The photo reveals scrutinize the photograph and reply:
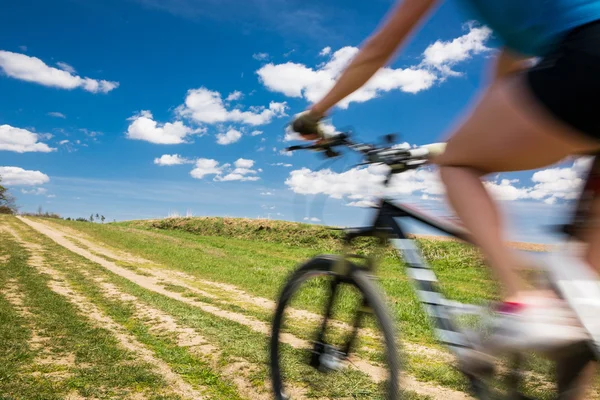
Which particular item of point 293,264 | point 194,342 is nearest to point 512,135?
point 194,342

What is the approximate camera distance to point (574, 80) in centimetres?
117

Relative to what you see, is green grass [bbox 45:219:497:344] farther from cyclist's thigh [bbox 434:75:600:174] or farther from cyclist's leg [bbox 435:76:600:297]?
cyclist's thigh [bbox 434:75:600:174]

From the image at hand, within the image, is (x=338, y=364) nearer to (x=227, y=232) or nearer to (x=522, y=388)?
(x=522, y=388)

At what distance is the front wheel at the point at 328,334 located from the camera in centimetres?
210

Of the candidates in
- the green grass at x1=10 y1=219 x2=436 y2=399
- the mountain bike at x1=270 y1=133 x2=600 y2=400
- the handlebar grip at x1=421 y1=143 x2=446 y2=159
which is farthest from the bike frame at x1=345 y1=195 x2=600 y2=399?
the green grass at x1=10 y1=219 x2=436 y2=399

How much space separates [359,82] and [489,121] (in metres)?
0.53

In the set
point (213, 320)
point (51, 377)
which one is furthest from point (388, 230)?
point (213, 320)

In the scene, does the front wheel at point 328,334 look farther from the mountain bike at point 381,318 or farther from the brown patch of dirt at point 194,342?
the brown patch of dirt at point 194,342

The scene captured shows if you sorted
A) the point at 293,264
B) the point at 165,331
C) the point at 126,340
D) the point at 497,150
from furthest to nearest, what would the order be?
the point at 293,264 < the point at 165,331 < the point at 126,340 < the point at 497,150

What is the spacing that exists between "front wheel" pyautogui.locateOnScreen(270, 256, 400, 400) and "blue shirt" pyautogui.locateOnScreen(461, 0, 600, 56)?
3.87 ft

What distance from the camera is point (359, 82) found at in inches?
68.8

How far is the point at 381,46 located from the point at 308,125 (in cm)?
57

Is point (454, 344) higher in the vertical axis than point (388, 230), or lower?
lower

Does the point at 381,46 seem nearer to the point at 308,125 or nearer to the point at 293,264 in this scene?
the point at 308,125
